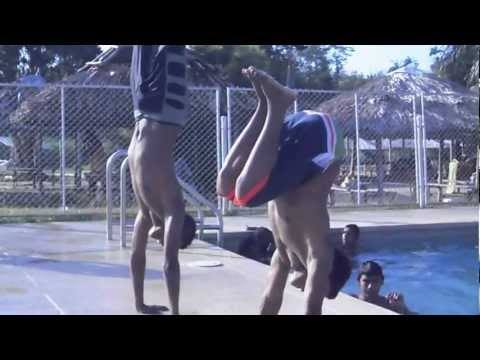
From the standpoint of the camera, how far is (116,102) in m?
11.6

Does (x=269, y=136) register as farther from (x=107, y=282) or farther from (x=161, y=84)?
(x=107, y=282)

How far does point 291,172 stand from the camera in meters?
2.91

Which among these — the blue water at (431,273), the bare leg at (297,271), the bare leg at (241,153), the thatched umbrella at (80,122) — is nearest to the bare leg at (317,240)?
the bare leg at (297,271)

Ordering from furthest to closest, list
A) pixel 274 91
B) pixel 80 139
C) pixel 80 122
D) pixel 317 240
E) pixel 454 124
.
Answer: pixel 454 124, pixel 80 139, pixel 80 122, pixel 317 240, pixel 274 91

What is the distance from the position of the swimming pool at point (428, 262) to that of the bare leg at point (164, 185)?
3.67 m

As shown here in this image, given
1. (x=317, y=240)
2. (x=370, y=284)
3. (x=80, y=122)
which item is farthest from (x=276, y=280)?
(x=80, y=122)

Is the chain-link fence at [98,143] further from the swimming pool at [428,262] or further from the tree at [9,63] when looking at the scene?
the tree at [9,63]

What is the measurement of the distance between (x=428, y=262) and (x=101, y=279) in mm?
4666

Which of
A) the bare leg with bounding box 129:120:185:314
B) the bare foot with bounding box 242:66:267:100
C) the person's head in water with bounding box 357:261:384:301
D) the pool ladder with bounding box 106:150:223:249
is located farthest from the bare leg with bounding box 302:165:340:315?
the pool ladder with bounding box 106:150:223:249

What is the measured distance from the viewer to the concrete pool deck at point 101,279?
439cm

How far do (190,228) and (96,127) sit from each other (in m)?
8.16

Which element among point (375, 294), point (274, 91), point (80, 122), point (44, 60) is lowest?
point (375, 294)

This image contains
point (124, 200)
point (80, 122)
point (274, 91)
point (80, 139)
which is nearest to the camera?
point (274, 91)
